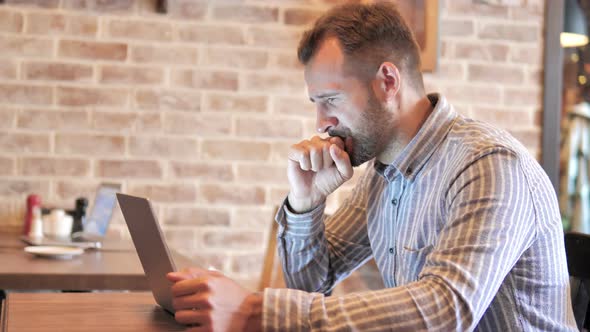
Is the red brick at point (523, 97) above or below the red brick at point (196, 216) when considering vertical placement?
above

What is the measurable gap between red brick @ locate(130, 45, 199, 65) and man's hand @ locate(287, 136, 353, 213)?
1.50 metres

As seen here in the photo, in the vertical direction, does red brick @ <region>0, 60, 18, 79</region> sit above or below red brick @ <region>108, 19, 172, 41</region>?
below

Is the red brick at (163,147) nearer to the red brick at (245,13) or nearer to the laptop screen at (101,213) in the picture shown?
the laptop screen at (101,213)

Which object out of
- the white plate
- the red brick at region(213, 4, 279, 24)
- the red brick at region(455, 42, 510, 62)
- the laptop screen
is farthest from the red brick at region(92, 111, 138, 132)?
the red brick at region(455, 42, 510, 62)

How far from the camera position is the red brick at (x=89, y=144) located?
3.15m

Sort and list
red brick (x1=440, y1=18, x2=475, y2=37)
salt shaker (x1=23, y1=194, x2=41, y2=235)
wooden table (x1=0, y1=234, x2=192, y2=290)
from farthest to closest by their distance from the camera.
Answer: red brick (x1=440, y1=18, x2=475, y2=37)
salt shaker (x1=23, y1=194, x2=41, y2=235)
wooden table (x1=0, y1=234, x2=192, y2=290)

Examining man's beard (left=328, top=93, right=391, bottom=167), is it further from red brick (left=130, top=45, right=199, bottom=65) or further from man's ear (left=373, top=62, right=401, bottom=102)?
red brick (left=130, top=45, right=199, bottom=65)

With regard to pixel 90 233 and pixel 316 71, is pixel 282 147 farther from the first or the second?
pixel 316 71

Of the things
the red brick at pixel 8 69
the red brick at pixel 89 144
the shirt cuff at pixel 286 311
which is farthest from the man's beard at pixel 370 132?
the red brick at pixel 8 69

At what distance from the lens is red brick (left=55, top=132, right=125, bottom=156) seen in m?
3.15

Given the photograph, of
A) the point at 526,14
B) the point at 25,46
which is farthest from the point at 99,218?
the point at 526,14

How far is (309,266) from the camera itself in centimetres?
184

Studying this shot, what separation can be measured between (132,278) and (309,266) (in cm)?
53

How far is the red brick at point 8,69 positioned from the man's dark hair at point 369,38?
1769mm
